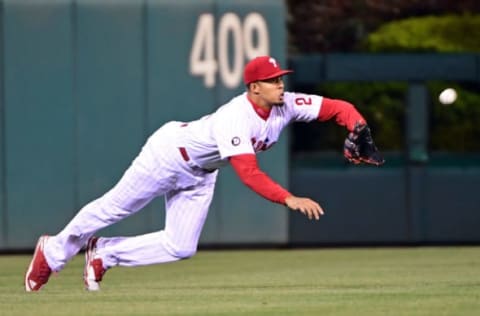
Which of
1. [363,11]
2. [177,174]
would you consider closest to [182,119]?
[363,11]

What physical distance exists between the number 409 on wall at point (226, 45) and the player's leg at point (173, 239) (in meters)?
6.45

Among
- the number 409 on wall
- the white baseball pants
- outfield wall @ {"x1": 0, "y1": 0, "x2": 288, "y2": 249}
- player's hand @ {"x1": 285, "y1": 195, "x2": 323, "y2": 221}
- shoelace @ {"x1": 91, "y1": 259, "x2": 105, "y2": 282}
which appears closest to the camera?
player's hand @ {"x1": 285, "y1": 195, "x2": 323, "y2": 221}

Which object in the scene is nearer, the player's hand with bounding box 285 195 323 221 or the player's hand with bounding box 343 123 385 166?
the player's hand with bounding box 285 195 323 221

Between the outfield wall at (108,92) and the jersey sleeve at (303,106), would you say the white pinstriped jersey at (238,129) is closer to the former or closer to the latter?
the jersey sleeve at (303,106)

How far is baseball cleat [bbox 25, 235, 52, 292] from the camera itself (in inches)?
364

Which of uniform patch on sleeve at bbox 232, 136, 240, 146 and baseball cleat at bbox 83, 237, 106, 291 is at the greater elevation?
uniform patch on sleeve at bbox 232, 136, 240, 146

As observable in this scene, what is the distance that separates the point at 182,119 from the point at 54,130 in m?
1.37

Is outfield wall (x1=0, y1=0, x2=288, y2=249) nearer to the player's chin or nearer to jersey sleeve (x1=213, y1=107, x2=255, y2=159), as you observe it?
the player's chin

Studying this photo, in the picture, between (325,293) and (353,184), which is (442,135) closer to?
(353,184)

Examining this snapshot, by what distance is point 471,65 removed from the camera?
52.6 feet

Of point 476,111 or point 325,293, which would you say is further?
point 476,111

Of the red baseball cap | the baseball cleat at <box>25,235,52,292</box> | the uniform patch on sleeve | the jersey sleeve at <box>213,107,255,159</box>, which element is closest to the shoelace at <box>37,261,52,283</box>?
the baseball cleat at <box>25,235,52,292</box>

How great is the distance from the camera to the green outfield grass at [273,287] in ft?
24.7

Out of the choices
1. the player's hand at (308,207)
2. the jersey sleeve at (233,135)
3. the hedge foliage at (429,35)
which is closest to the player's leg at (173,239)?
the jersey sleeve at (233,135)
